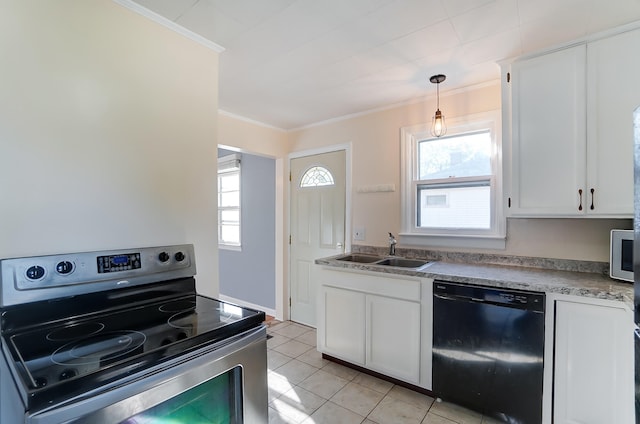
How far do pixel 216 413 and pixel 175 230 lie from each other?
92 centimetres

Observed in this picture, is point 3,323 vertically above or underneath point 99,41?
underneath

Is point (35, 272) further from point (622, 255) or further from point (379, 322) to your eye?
point (622, 255)

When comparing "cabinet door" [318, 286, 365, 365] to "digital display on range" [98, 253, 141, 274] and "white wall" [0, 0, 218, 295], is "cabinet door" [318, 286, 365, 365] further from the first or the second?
"digital display on range" [98, 253, 141, 274]

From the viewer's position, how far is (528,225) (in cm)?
222

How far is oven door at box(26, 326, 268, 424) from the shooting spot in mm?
766

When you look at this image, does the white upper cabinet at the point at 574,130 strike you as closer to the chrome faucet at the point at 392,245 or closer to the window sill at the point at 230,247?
the chrome faucet at the point at 392,245

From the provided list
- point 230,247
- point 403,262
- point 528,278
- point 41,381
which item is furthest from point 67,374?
A: point 230,247

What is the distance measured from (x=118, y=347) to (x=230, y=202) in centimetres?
365

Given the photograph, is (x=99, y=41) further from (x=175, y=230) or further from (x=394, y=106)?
(x=394, y=106)

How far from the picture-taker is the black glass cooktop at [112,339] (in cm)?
78

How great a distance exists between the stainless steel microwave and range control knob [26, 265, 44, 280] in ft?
9.35

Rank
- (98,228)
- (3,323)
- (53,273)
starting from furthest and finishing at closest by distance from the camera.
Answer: (98,228), (53,273), (3,323)

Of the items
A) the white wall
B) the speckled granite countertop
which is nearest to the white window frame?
the speckled granite countertop

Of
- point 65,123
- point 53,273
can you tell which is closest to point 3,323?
point 53,273
